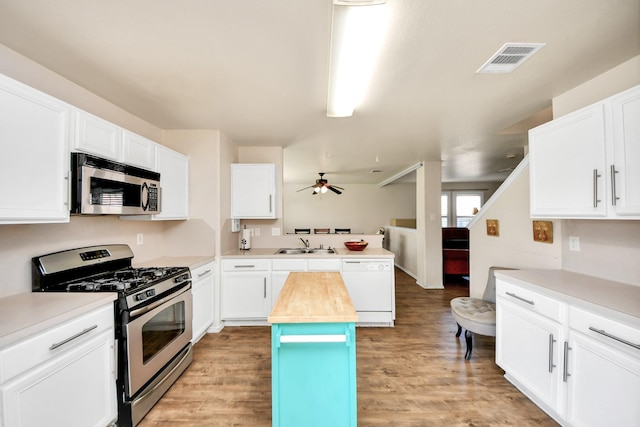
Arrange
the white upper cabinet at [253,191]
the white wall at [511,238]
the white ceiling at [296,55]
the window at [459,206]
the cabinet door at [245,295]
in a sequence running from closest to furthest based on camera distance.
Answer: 1. the white ceiling at [296,55]
2. the white wall at [511,238]
3. the cabinet door at [245,295]
4. the white upper cabinet at [253,191]
5. the window at [459,206]

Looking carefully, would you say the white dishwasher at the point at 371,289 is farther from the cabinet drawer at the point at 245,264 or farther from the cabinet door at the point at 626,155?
the cabinet door at the point at 626,155

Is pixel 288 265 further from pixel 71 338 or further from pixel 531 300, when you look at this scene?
pixel 531 300

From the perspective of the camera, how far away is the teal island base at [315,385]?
54.8 inches

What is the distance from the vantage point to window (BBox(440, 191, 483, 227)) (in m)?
8.30

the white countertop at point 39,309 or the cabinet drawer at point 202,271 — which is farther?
the cabinet drawer at point 202,271

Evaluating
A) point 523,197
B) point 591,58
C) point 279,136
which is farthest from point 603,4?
point 279,136

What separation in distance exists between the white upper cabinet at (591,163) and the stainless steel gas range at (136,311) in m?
2.96

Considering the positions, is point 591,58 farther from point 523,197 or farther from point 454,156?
point 454,156

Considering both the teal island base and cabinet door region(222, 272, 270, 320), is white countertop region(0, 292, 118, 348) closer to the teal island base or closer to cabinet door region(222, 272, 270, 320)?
the teal island base

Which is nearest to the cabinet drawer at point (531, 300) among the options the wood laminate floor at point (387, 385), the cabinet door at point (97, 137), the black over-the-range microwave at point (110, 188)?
the wood laminate floor at point (387, 385)

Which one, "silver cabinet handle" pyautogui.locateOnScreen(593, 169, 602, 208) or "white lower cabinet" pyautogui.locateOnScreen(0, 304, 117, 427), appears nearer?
"white lower cabinet" pyautogui.locateOnScreen(0, 304, 117, 427)

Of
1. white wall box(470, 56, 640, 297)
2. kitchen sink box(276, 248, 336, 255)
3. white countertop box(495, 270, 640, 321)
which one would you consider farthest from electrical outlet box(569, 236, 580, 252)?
kitchen sink box(276, 248, 336, 255)

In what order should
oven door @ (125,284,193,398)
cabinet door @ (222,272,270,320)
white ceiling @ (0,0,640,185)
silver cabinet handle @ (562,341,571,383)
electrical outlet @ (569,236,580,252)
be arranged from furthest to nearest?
cabinet door @ (222,272,270,320) → electrical outlet @ (569,236,580,252) → oven door @ (125,284,193,398) → silver cabinet handle @ (562,341,571,383) → white ceiling @ (0,0,640,185)

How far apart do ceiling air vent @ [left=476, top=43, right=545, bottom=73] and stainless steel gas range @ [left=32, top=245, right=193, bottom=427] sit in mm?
2793
